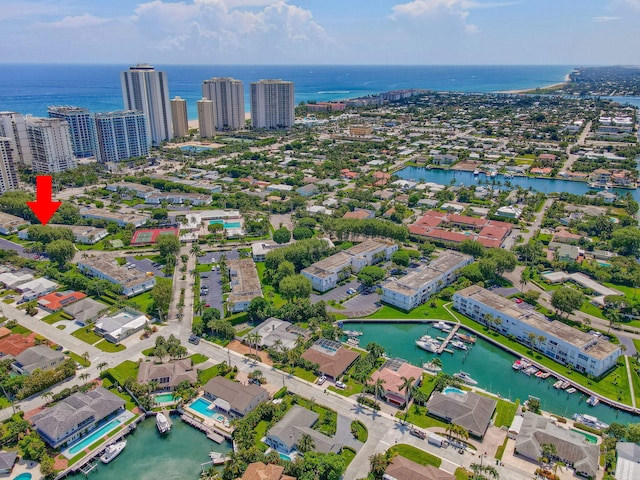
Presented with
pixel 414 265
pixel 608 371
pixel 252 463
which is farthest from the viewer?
pixel 414 265

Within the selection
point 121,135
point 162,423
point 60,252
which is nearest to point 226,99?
point 121,135

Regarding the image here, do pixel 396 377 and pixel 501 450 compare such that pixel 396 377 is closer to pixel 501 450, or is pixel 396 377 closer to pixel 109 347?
pixel 501 450

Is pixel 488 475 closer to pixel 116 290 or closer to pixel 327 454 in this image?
pixel 327 454

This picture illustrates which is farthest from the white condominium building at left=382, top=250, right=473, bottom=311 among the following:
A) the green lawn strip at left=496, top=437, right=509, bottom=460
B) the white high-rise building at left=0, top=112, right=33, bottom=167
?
the white high-rise building at left=0, top=112, right=33, bottom=167

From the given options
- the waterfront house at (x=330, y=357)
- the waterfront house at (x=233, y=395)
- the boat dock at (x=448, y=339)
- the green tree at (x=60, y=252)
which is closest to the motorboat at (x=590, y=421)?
the boat dock at (x=448, y=339)

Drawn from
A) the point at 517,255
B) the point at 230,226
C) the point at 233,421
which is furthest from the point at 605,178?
the point at 233,421

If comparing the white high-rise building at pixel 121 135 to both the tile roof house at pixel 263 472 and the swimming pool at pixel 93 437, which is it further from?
the tile roof house at pixel 263 472
